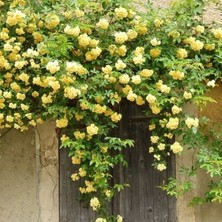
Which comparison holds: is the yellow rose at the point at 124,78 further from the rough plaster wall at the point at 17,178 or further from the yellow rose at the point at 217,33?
the rough plaster wall at the point at 17,178

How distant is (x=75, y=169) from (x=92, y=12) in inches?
75.8

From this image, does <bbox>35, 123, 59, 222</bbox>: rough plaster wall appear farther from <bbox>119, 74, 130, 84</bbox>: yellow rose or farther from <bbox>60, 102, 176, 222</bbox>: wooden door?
<bbox>119, 74, 130, 84</bbox>: yellow rose

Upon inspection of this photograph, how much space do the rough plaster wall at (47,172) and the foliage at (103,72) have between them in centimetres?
66

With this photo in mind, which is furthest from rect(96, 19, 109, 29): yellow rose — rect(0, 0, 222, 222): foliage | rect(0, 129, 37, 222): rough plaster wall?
rect(0, 129, 37, 222): rough plaster wall

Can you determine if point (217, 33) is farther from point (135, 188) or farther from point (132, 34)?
point (135, 188)

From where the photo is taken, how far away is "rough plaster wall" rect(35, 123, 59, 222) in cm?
610

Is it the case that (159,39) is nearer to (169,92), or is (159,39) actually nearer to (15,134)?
(169,92)

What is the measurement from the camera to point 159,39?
17.3 feet

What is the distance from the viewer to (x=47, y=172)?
20.2ft

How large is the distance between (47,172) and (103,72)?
5.73 feet

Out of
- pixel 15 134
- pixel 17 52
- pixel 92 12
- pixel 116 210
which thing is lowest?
pixel 116 210

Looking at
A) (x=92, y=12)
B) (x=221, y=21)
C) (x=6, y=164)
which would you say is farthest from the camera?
(x=6, y=164)

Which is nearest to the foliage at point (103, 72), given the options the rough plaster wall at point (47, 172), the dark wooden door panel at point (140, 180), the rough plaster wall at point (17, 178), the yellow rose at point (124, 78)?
the yellow rose at point (124, 78)

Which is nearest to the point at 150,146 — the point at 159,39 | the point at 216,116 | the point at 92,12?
the point at 216,116
